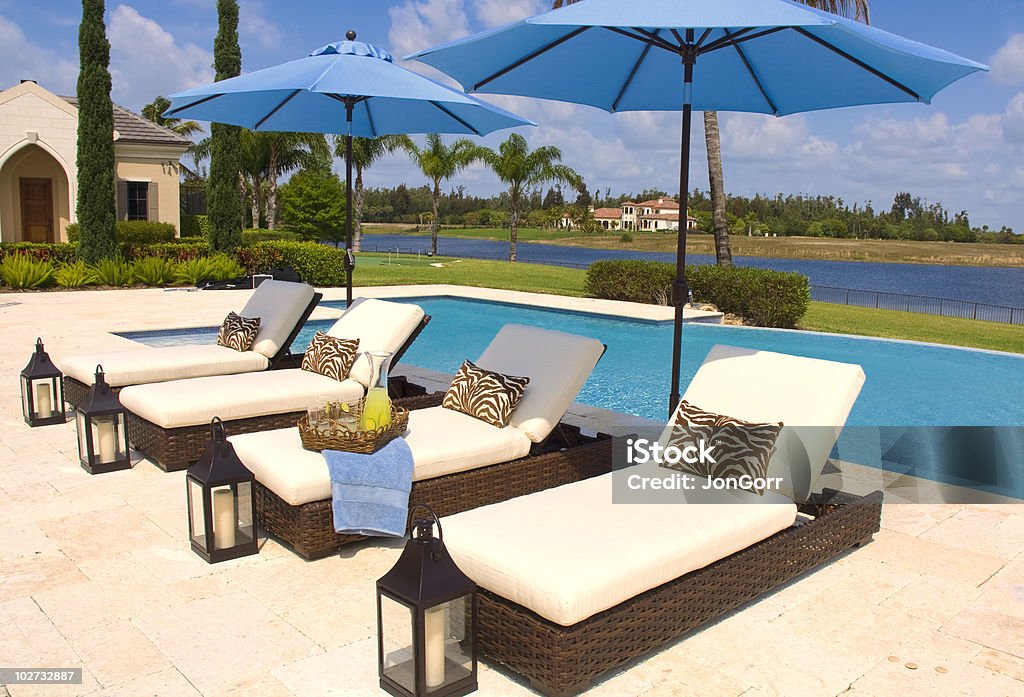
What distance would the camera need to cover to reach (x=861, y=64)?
4.75 meters

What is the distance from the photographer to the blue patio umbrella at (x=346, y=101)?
6.08 m

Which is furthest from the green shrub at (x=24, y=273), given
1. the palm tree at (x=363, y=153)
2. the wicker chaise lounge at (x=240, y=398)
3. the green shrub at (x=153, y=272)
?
A: the palm tree at (x=363, y=153)

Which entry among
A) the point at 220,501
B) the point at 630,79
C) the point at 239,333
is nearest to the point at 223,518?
the point at 220,501

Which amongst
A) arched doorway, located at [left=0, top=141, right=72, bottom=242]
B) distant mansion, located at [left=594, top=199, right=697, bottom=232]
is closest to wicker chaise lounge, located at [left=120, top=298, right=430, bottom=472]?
arched doorway, located at [left=0, top=141, right=72, bottom=242]

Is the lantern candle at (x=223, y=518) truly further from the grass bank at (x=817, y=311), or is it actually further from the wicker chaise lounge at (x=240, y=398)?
the grass bank at (x=817, y=311)

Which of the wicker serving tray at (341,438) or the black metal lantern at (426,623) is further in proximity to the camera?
the wicker serving tray at (341,438)

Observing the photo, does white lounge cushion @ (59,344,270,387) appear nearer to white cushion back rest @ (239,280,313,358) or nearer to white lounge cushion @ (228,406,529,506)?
white cushion back rest @ (239,280,313,358)

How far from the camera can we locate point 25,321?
11.5m

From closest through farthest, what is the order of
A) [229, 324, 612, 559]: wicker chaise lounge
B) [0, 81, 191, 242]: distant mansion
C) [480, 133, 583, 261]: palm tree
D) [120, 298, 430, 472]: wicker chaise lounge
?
[229, 324, 612, 559]: wicker chaise lounge < [120, 298, 430, 472]: wicker chaise lounge < [0, 81, 191, 242]: distant mansion < [480, 133, 583, 261]: palm tree

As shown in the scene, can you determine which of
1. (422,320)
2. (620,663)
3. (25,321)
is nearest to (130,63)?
(25,321)

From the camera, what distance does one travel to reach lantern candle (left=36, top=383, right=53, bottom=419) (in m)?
6.11

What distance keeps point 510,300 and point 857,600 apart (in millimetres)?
12274

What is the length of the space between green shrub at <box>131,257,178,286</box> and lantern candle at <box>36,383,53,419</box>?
11391 mm

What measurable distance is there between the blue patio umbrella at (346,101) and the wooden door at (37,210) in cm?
1717
